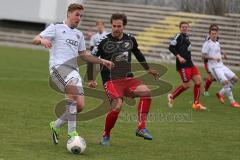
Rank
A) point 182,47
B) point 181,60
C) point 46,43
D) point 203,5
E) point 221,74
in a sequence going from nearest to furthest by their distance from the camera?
point 46,43 < point 181,60 < point 182,47 < point 221,74 < point 203,5

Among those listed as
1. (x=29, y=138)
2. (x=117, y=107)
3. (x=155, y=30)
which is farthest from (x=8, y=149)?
(x=155, y=30)

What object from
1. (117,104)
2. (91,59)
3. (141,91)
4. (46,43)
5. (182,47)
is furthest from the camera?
(182,47)

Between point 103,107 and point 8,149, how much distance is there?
608 cm

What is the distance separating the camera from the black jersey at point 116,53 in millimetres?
10688

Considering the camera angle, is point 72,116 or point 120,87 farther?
point 120,87

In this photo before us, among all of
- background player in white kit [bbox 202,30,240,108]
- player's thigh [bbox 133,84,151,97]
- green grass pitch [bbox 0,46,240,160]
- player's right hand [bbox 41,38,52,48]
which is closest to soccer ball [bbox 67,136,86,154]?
green grass pitch [bbox 0,46,240,160]

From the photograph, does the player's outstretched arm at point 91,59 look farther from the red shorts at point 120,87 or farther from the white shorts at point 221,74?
the white shorts at point 221,74

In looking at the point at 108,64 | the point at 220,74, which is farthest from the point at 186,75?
the point at 108,64

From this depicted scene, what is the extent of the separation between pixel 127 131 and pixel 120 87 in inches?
55.0

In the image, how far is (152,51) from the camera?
3991 cm

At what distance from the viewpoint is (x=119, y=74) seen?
35.8 ft

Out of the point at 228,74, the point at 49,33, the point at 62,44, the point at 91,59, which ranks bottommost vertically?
the point at 228,74

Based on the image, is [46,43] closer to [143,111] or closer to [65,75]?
[65,75]

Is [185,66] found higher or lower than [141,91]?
lower
